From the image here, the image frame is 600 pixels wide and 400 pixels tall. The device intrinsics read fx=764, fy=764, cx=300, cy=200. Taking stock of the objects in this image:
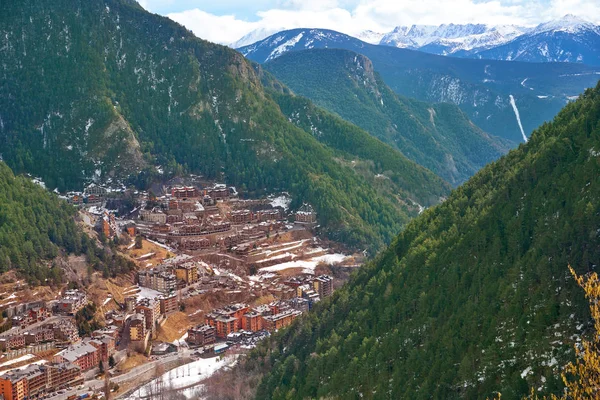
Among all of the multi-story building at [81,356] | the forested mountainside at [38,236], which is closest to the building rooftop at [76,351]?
the multi-story building at [81,356]

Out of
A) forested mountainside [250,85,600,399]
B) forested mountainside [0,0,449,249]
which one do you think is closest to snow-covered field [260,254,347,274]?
forested mountainside [0,0,449,249]

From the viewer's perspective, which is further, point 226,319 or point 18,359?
point 226,319

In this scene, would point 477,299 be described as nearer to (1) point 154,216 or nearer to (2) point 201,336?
(2) point 201,336

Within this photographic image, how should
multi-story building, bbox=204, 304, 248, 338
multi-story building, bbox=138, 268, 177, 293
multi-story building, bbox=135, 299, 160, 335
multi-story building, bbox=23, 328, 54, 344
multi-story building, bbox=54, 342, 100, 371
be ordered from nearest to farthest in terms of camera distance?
multi-story building, bbox=54, 342, 100, 371 < multi-story building, bbox=23, 328, 54, 344 < multi-story building, bbox=135, 299, 160, 335 < multi-story building, bbox=204, 304, 248, 338 < multi-story building, bbox=138, 268, 177, 293

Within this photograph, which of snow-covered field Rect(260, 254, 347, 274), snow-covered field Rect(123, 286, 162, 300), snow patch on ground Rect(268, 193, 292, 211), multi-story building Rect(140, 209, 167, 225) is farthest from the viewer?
snow patch on ground Rect(268, 193, 292, 211)

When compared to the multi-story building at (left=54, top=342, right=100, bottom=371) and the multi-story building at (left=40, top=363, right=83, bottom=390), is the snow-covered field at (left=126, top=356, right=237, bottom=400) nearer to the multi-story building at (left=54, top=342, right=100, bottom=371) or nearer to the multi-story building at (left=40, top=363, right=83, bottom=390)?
the multi-story building at (left=40, top=363, right=83, bottom=390)

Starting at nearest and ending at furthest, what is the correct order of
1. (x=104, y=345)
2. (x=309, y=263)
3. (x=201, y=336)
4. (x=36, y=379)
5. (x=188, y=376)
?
(x=36, y=379)
(x=188, y=376)
(x=104, y=345)
(x=201, y=336)
(x=309, y=263)

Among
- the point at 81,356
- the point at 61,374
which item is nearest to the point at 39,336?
the point at 81,356
